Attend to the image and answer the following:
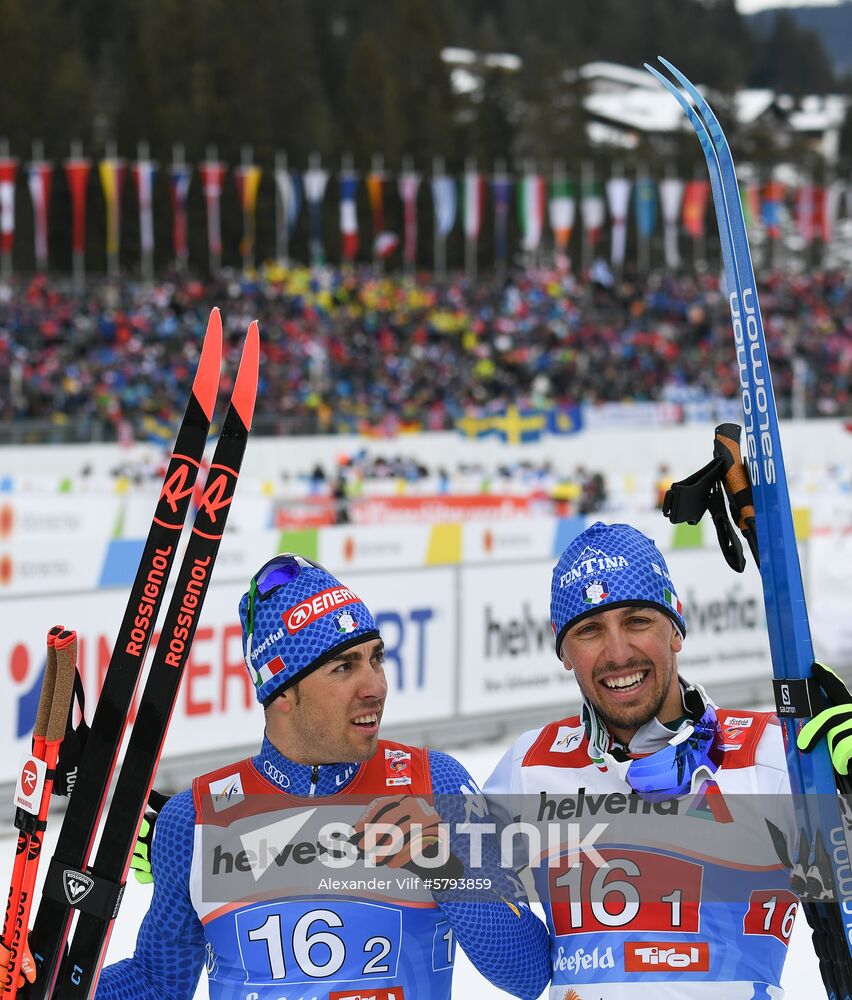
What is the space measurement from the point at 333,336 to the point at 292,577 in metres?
34.9

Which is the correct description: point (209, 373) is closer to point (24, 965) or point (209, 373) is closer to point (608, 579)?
point (608, 579)

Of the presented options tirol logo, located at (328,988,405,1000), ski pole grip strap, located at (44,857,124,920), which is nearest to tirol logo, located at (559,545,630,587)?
tirol logo, located at (328,988,405,1000)

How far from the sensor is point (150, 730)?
274 centimetres

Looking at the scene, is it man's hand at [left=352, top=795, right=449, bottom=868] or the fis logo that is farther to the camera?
the fis logo

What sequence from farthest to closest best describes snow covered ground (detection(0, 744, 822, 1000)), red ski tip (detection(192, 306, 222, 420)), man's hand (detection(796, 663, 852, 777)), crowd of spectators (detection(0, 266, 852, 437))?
crowd of spectators (detection(0, 266, 852, 437)) → snow covered ground (detection(0, 744, 822, 1000)) → red ski tip (detection(192, 306, 222, 420)) → man's hand (detection(796, 663, 852, 777))

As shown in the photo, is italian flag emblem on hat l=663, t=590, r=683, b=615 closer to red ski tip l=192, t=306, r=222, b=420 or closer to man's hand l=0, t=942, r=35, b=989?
red ski tip l=192, t=306, r=222, b=420

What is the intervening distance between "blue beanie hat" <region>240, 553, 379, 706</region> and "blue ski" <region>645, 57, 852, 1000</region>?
761 mm

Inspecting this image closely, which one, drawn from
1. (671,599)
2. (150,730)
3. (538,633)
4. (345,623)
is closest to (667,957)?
(671,599)

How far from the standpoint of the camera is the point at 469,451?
2630 cm

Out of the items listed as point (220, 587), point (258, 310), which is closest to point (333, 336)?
point (258, 310)

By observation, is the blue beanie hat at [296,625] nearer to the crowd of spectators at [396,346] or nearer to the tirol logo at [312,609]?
the tirol logo at [312,609]

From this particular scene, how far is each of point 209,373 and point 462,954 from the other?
3.13m

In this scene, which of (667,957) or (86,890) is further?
(86,890)

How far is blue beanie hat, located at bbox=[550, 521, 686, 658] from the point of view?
8.79 feet
